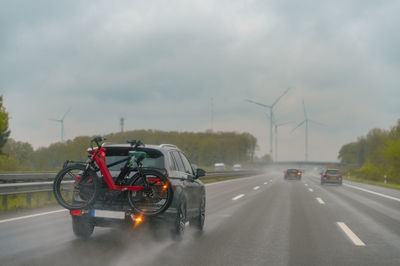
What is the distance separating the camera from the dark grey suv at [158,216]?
6378 millimetres

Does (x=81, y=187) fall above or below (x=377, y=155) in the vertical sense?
below

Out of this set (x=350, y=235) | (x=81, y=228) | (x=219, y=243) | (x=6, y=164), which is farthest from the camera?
(x=6, y=164)

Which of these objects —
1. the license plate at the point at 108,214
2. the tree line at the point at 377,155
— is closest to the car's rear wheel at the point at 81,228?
the license plate at the point at 108,214

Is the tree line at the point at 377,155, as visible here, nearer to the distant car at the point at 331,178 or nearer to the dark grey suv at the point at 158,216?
the distant car at the point at 331,178

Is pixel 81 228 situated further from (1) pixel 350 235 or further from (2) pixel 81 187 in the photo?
(1) pixel 350 235

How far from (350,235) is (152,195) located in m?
3.84

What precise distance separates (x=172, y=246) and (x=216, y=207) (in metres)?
6.68

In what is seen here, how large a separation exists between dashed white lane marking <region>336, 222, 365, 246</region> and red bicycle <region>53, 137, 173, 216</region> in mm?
3217

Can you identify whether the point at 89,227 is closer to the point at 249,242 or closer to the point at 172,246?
the point at 172,246

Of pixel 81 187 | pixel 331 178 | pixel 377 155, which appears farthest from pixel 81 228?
pixel 377 155

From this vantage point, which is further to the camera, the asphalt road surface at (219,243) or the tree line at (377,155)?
the tree line at (377,155)

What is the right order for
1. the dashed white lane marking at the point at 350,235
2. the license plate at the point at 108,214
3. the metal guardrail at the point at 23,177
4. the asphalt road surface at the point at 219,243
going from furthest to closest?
1. the metal guardrail at the point at 23,177
2. the dashed white lane marking at the point at 350,235
3. the license plate at the point at 108,214
4. the asphalt road surface at the point at 219,243

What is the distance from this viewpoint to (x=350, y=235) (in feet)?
26.4

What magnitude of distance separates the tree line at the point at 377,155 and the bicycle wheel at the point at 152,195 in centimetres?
4841
